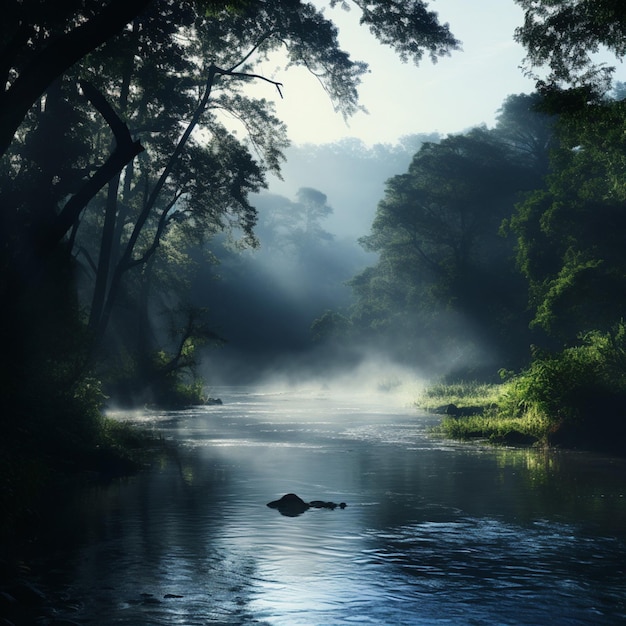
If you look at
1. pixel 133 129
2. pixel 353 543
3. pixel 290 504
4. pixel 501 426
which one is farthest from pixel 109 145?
pixel 353 543

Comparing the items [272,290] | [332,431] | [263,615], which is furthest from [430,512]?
[272,290]

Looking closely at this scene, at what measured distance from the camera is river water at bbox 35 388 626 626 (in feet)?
33.9

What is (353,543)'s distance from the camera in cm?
1415

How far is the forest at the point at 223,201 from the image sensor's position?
2055 centimetres

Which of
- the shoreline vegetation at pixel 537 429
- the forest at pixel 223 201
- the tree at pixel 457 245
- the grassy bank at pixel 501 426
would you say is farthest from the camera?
the tree at pixel 457 245

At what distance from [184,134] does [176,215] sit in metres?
9.83

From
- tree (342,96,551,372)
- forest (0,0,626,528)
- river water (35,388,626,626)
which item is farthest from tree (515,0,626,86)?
tree (342,96,551,372)

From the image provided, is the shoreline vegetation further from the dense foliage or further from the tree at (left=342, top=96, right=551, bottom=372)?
the tree at (left=342, top=96, right=551, bottom=372)

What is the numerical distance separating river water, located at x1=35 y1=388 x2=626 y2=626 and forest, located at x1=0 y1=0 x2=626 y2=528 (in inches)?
111

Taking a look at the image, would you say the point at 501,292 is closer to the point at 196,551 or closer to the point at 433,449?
the point at 433,449

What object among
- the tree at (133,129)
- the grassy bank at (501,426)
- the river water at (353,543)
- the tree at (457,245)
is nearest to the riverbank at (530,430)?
the grassy bank at (501,426)

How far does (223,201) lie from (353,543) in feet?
82.9

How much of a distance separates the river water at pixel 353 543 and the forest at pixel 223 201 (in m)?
2.82

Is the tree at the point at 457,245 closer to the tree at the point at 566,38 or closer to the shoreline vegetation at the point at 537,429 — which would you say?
the shoreline vegetation at the point at 537,429
